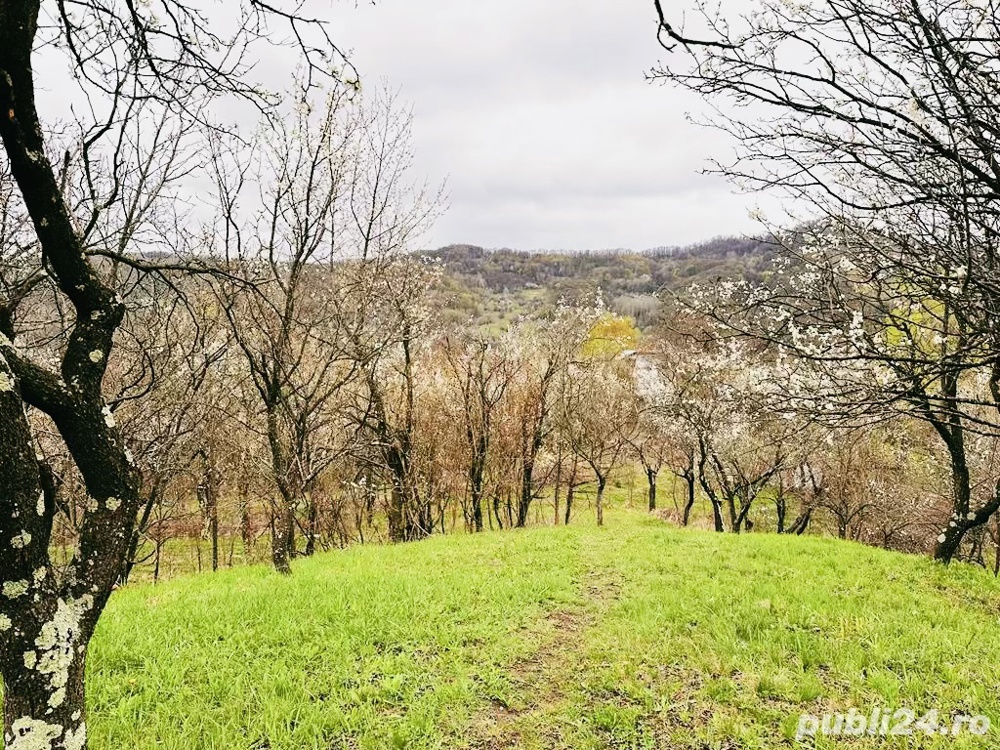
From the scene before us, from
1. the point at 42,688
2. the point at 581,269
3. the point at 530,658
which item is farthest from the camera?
the point at 581,269

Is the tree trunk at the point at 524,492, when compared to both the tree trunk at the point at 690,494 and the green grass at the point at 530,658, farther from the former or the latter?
the green grass at the point at 530,658

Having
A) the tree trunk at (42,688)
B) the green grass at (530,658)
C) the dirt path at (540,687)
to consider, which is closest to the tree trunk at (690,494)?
the green grass at (530,658)

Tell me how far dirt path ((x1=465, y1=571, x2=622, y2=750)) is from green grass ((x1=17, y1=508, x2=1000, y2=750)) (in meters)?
0.02

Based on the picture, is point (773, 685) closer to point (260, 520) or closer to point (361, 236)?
point (361, 236)

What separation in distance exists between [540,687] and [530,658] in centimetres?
49

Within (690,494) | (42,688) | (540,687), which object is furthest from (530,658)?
(690,494)

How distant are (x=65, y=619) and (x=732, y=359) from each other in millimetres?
19636

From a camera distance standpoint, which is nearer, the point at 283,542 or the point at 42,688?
the point at 42,688

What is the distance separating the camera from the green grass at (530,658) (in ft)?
12.4

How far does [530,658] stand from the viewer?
495 centimetres

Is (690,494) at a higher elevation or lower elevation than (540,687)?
lower

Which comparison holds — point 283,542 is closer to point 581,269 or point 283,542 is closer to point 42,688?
point 42,688

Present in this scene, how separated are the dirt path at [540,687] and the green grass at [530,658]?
19 mm

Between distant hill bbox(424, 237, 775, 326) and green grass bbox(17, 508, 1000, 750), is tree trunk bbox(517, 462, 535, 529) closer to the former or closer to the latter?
green grass bbox(17, 508, 1000, 750)
